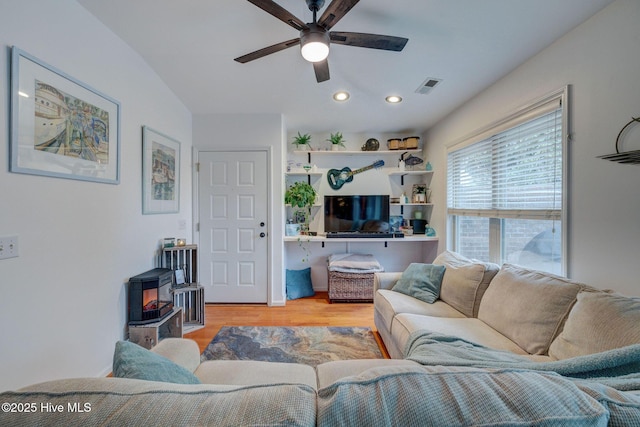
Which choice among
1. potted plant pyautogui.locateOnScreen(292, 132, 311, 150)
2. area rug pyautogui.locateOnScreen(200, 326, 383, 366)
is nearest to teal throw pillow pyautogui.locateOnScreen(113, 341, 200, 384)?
area rug pyautogui.locateOnScreen(200, 326, 383, 366)

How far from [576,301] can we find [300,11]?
243 centimetres

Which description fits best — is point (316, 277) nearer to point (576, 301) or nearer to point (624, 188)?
point (576, 301)

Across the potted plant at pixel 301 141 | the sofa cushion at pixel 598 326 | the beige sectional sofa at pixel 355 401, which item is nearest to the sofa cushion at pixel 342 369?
the beige sectional sofa at pixel 355 401

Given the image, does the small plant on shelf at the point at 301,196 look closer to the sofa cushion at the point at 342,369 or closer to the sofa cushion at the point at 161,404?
the sofa cushion at the point at 342,369

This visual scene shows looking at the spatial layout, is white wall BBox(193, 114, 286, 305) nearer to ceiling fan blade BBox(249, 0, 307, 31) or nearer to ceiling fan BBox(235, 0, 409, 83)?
ceiling fan BBox(235, 0, 409, 83)

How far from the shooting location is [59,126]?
63.4 inches

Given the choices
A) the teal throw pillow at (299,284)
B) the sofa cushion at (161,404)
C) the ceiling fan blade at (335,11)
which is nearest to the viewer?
the sofa cushion at (161,404)

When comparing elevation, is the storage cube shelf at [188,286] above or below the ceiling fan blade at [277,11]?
below

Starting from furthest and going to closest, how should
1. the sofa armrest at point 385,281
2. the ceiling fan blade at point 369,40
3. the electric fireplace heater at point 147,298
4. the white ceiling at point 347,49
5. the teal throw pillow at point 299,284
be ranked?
the teal throw pillow at point 299,284 → the sofa armrest at point 385,281 → the electric fireplace heater at point 147,298 → the white ceiling at point 347,49 → the ceiling fan blade at point 369,40

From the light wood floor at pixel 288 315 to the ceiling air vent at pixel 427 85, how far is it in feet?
8.39

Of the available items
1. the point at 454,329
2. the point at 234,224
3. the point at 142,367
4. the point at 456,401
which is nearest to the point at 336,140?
the point at 234,224

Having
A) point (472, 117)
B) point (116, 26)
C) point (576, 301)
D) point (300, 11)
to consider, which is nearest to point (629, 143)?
point (576, 301)

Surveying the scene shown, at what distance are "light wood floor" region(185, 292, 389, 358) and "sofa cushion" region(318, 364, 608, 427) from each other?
2.10 metres

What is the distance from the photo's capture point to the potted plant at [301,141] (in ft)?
12.2
